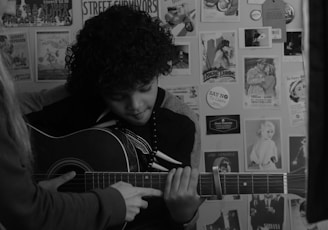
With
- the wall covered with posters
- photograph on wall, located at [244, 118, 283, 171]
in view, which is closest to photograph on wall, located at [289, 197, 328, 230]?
the wall covered with posters

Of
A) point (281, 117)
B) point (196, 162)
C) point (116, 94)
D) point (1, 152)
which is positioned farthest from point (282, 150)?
point (1, 152)

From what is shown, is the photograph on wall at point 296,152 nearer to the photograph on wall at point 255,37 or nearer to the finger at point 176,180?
the photograph on wall at point 255,37

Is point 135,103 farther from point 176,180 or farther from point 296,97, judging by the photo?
point 296,97

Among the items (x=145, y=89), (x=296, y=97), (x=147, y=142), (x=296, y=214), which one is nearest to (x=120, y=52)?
(x=145, y=89)

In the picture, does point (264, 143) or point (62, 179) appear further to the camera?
point (264, 143)

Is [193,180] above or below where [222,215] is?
above

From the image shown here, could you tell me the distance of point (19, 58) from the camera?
145 cm

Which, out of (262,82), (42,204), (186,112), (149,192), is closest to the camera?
(42,204)

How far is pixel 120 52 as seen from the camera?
112 cm

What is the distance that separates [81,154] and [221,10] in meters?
0.56

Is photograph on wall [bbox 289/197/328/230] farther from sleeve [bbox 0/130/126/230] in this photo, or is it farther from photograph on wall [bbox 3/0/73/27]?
photograph on wall [bbox 3/0/73/27]

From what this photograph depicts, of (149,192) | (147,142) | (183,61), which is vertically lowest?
(149,192)

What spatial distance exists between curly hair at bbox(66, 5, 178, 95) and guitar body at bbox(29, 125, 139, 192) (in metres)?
0.11

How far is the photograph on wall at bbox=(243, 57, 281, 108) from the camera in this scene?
4.58ft
